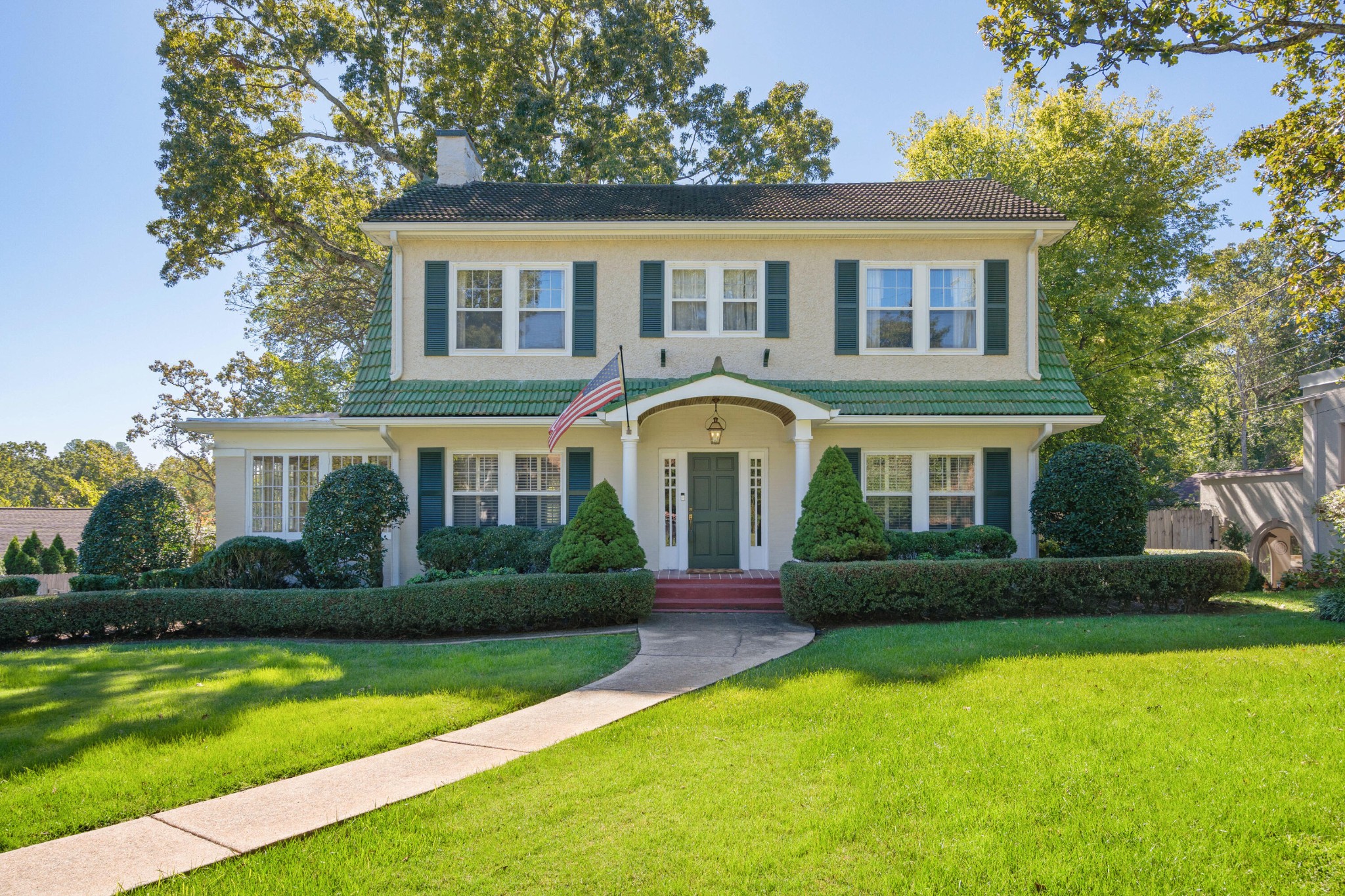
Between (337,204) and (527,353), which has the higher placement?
(337,204)

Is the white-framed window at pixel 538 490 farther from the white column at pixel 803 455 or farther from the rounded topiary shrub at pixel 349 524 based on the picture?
the white column at pixel 803 455

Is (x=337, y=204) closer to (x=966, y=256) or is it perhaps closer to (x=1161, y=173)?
(x=966, y=256)

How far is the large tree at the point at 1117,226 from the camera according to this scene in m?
19.7

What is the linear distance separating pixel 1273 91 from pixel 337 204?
21.4 meters

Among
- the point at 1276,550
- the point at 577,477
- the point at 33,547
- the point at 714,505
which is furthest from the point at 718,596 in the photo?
the point at 33,547

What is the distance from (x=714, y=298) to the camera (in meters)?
13.8

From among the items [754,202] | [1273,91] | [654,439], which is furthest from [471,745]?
[1273,91]

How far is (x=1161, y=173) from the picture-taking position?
20.0 metres

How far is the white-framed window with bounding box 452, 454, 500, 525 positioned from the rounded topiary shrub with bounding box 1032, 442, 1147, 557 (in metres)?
8.73

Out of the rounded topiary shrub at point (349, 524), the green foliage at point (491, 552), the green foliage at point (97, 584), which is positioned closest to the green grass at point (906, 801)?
the green foliage at point (491, 552)

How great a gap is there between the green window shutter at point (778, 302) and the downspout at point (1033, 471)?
4.45 m

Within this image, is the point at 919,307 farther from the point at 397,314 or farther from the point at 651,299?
the point at 397,314

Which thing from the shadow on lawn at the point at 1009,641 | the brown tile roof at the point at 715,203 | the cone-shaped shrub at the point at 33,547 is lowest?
the cone-shaped shrub at the point at 33,547

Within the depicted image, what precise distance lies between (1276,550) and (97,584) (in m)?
25.0
